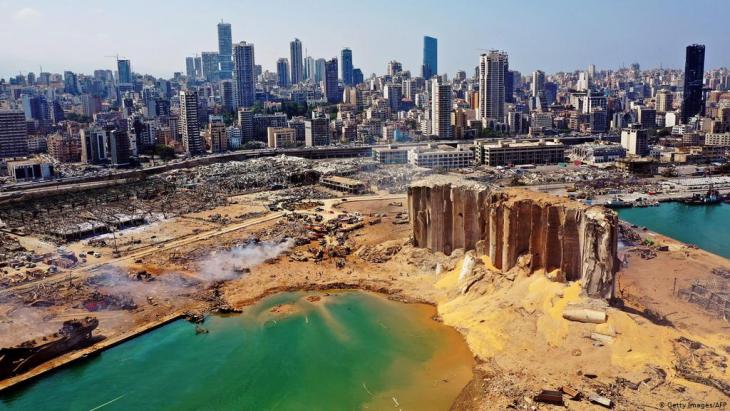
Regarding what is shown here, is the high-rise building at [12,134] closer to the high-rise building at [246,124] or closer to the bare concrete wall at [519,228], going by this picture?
the high-rise building at [246,124]

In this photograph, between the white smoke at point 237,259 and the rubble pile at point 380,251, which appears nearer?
the white smoke at point 237,259

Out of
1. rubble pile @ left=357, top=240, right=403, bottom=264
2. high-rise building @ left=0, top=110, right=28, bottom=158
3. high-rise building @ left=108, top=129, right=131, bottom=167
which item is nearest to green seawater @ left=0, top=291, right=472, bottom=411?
rubble pile @ left=357, top=240, right=403, bottom=264

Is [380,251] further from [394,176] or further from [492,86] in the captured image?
[492,86]

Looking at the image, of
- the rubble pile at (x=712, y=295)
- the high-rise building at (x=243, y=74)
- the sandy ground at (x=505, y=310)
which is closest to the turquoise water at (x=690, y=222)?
the sandy ground at (x=505, y=310)

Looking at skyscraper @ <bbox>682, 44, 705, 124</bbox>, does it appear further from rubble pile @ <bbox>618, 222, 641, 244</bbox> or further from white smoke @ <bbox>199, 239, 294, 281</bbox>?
white smoke @ <bbox>199, 239, 294, 281</bbox>

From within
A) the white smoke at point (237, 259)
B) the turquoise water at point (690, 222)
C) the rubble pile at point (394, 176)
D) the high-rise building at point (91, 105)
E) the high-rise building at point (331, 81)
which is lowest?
the turquoise water at point (690, 222)

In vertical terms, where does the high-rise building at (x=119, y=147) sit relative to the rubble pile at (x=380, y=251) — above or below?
above
